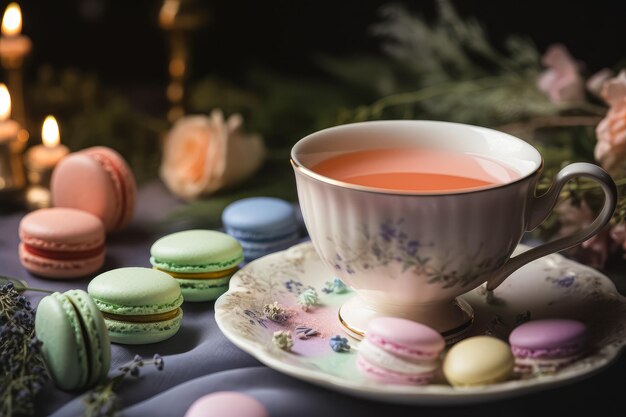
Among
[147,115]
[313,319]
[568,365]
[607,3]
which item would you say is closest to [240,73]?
[147,115]

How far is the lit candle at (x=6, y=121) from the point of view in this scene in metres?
1.67

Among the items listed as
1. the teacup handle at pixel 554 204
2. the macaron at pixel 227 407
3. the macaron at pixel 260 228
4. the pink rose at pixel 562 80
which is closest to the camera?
the macaron at pixel 227 407

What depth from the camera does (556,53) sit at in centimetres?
166

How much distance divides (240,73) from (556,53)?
980mm

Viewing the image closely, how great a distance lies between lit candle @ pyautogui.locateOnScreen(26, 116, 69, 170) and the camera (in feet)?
5.58

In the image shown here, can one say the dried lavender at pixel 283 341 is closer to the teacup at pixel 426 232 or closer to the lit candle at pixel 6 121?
the teacup at pixel 426 232

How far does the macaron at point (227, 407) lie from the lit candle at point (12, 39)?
39.8 inches

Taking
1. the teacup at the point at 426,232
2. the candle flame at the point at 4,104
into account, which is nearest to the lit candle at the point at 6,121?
the candle flame at the point at 4,104

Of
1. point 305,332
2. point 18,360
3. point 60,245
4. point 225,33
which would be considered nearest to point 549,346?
point 305,332

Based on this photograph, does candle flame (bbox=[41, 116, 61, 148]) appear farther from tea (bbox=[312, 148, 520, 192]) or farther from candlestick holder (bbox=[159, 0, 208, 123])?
tea (bbox=[312, 148, 520, 192])

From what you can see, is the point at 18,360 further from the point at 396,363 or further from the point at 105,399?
the point at 396,363

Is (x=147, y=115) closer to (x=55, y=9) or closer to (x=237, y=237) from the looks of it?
(x=55, y=9)

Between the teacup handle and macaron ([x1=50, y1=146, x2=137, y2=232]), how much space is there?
685 mm

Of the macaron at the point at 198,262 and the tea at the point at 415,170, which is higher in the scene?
the tea at the point at 415,170
